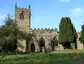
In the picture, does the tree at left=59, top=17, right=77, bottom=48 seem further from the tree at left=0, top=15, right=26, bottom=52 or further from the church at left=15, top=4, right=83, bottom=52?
the tree at left=0, top=15, right=26, bottom=52

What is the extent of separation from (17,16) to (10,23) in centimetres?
2994

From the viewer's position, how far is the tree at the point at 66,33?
85375 millimetres

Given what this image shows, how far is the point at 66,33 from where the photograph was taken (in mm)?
85938

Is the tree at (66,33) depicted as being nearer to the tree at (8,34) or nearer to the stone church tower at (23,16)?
the stone church tower at (23,16)

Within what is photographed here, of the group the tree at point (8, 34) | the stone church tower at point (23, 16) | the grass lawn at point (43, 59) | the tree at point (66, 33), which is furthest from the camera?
the stone church tower at point (23, 16)

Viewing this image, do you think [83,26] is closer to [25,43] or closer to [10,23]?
[25,43]

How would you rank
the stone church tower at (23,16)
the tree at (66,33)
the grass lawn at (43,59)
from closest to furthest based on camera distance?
the grass lawn at (43,59), the tree at (66,33), the stone church tower at (23,16)

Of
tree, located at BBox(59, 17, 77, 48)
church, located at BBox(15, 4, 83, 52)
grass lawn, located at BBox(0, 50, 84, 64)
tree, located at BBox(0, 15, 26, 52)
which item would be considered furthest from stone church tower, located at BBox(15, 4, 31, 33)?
grass lawn, located at BBox(0, 50, 84, 64)

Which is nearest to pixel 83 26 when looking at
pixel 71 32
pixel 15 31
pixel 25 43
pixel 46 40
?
pixel 71 32

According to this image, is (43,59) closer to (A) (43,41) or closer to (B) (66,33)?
(B) (66,33)

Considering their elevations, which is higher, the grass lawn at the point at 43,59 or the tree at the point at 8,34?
the tree at the point at 8,34

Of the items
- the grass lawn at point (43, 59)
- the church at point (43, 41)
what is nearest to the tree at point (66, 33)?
the church at point (43, 41)

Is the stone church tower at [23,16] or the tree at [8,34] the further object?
the stone church tower at [23,16]

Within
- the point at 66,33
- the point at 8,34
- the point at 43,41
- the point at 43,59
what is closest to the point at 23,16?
the point at 43,41
